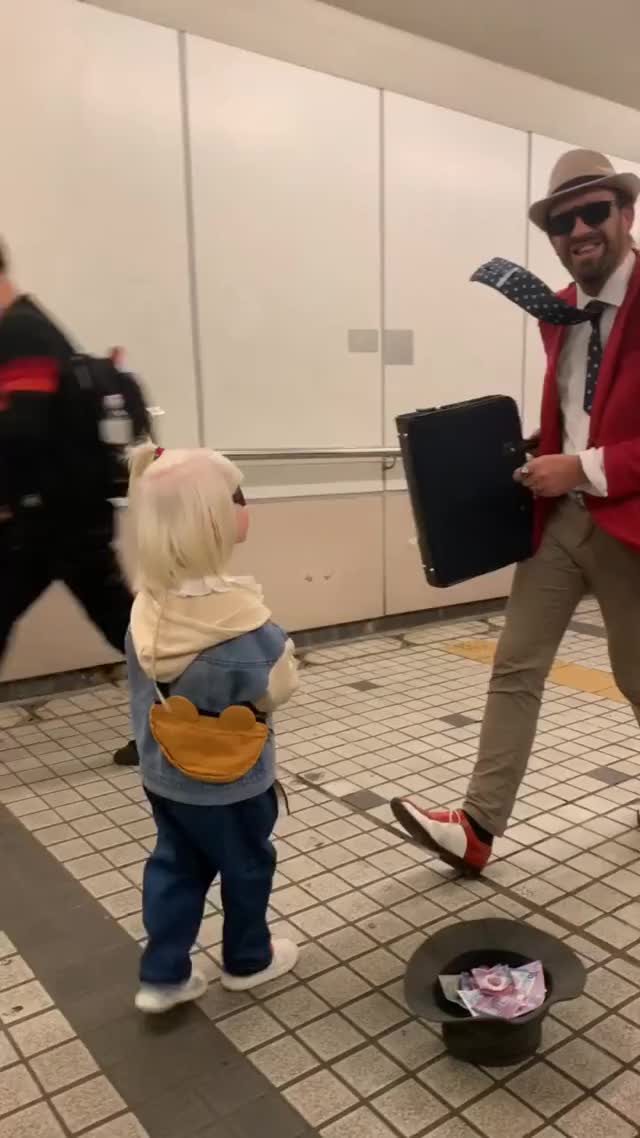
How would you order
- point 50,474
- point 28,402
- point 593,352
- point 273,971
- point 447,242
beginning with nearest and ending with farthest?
point 273,971, point 593,352, point 28,402, point 50,474, point 447,242

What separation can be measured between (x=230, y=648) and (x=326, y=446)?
2.72 metres

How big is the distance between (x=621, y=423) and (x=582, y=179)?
0.56 metres

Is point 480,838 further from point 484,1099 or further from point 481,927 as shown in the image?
point 484,1099

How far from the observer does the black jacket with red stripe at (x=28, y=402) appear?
236 centimetres

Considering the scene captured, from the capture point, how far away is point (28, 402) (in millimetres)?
2357

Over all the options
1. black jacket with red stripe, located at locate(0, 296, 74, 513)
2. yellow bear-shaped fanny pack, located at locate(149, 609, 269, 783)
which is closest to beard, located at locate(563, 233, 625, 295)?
yellow bear-shaped fanny pack, located at locate(149, 609, 269, 783)

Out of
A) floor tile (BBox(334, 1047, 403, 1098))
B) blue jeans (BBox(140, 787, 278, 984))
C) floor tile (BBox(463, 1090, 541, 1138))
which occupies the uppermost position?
blue jeans (BBox(140, 787, 278, 984))

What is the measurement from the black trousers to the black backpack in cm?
10

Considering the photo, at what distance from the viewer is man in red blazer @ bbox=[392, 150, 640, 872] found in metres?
1.98

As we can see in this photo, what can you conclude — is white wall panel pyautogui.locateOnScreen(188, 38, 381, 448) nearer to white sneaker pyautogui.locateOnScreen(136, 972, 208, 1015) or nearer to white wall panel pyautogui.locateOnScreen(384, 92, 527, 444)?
white wall panel pyautogui.locateOnScreen(384, 92, 527, 444)

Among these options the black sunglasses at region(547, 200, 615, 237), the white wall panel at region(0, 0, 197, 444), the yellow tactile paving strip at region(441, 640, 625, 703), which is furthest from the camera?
the yellow tactile paving strip at region(441, 640, 625, 703)

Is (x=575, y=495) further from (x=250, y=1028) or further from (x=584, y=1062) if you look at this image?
(x=250, y=1028)

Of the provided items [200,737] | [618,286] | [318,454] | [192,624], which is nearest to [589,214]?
[618,286]

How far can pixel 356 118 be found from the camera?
4059mm
